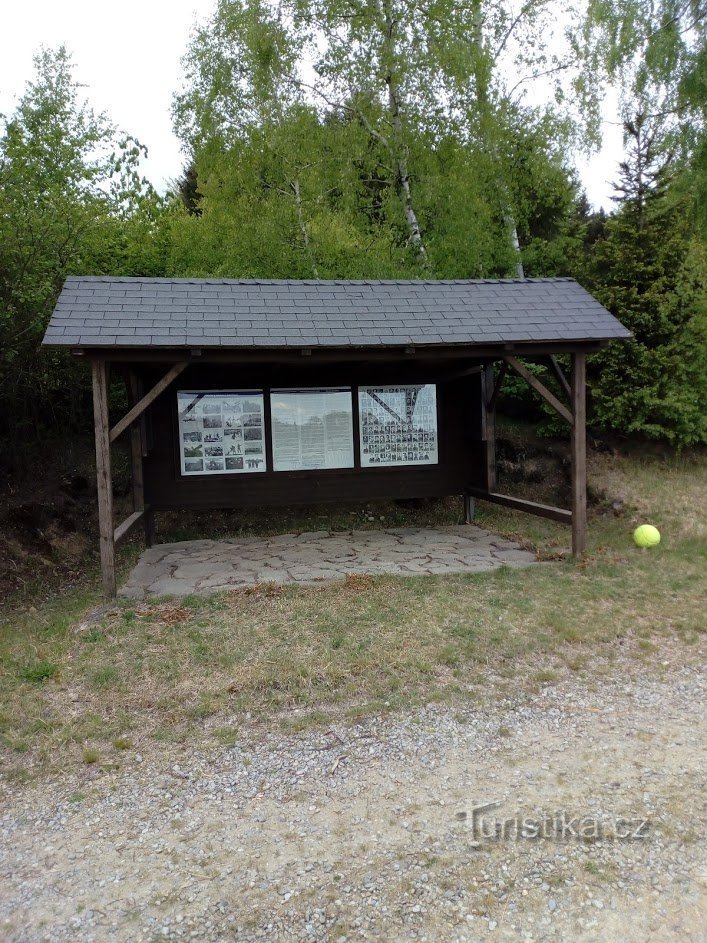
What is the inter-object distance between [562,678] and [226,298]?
16.5ft

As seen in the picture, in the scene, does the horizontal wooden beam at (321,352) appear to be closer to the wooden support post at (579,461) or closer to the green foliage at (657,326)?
the wooden support post at (579,461)

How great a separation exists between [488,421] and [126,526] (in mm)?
4633

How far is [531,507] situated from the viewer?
7.94 metres

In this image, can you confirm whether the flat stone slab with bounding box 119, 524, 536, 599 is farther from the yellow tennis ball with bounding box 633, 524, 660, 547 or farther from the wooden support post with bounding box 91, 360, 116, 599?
the yellow tennis ball with bounding box 633, 524, 660, 547

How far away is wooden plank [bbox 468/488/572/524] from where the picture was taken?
7.57 metres

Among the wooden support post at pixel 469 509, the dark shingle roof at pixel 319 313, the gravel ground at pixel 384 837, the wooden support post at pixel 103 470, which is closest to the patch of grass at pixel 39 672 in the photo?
the gravel ground at pixel 384 837

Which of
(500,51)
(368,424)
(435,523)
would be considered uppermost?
(500,51)

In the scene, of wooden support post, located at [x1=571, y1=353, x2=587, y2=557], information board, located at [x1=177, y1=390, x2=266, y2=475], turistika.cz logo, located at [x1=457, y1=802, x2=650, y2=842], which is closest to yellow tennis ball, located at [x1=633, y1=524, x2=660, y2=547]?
wooden support post, located at [x1=571, y1=353, x2=587, y2=557]

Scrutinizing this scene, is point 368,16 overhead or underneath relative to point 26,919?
overhead

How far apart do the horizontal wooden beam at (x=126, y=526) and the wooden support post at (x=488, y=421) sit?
4357 millimetres

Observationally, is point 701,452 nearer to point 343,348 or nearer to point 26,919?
point 343,348

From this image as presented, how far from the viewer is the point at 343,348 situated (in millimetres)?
6672

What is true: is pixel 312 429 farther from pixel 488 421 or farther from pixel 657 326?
pixel 657 326

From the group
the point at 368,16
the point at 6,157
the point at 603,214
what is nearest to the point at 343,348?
the point at 6,157
